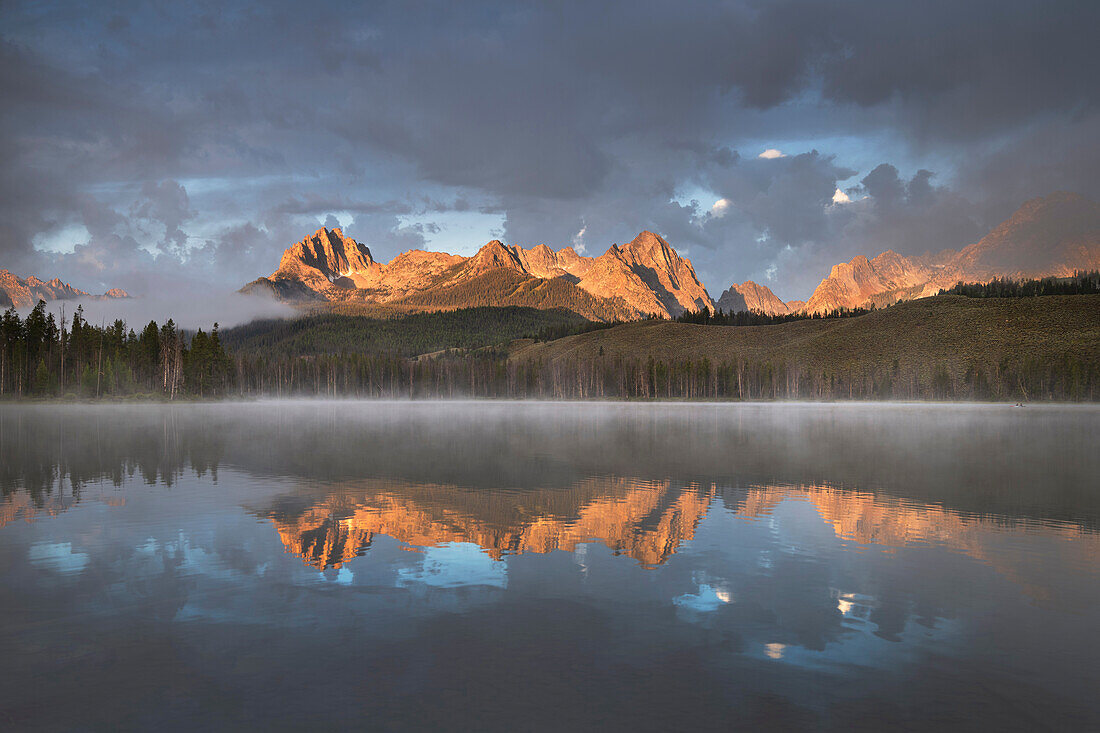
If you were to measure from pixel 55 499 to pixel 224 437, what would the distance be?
3594 cm

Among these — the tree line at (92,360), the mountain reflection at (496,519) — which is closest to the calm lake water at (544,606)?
the mountain reflection at (496,519)

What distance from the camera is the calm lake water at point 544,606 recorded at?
1030cm

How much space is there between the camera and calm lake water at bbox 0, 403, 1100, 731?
10.3 meters

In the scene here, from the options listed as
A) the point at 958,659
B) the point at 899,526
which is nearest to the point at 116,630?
the point at 958,659

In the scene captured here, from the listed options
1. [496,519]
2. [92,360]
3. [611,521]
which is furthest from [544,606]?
[92,360]

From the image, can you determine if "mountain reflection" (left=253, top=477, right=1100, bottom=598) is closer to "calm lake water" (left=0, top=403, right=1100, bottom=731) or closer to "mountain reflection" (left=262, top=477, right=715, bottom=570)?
"mountain reflection" (left=262, top=477, right=715, bottom=570)

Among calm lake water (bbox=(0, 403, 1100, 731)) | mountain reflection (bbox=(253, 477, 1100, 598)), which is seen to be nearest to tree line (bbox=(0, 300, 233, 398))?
calm lake water (bbox=(0, 403, 1100, 731))

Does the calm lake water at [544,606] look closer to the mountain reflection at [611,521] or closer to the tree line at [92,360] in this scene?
the mountain reflection at [611,521]

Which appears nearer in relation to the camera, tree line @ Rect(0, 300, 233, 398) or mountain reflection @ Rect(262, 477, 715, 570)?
mountain reflection @ Rect(262, 477, 715, 570)

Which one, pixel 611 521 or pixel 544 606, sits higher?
pixel 611 521

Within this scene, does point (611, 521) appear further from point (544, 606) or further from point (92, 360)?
point (92, 360)

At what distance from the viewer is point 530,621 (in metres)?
13.7

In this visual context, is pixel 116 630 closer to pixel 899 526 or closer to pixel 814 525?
pixel 814 525

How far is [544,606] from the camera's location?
47.9 ft
